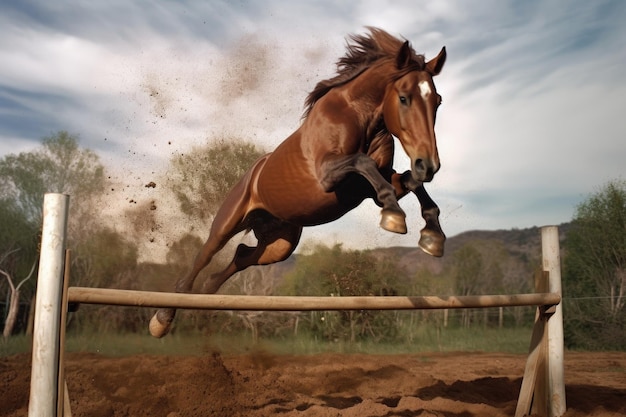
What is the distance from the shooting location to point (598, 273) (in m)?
13.4

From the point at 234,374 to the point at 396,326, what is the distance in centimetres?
822

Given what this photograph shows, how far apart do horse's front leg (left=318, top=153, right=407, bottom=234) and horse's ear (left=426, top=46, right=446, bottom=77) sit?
785 mm

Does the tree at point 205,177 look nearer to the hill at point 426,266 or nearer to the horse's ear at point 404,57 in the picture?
the hill at point 426,266

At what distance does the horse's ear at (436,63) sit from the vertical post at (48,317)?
244 centimetres

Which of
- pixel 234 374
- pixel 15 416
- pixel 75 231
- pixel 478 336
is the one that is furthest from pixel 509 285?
pixel 15 416

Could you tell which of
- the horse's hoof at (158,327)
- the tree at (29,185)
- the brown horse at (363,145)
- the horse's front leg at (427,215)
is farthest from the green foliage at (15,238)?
the horse's front leg at (427,215)

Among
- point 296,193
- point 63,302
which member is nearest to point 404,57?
point 296,193

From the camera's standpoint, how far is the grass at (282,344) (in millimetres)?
10102

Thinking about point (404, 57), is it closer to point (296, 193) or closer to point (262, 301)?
point (296, 193)

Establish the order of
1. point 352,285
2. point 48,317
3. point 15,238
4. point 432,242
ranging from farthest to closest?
point 15,238 → point 352,285 → point 432,242 → point 48,317

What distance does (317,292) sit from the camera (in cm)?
1334

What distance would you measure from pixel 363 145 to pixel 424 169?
0.67 m

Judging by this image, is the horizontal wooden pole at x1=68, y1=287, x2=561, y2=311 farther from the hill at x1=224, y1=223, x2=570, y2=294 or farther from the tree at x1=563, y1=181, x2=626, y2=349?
the tree at x1=563, y1=181, x2=626, y2=349

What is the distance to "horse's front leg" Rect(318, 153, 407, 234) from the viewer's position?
2910 millimetres
